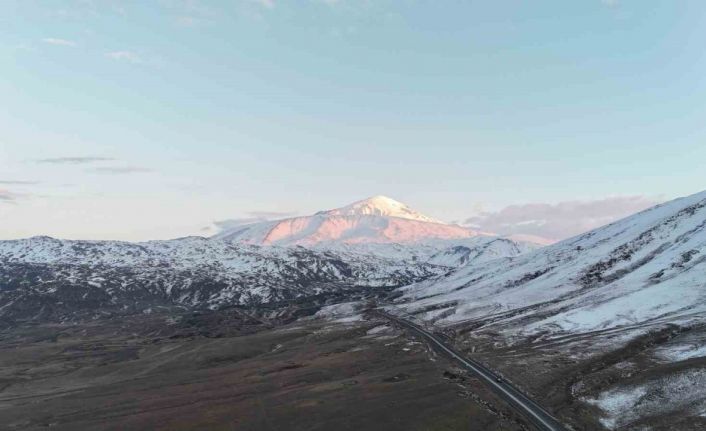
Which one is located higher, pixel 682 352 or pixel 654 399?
pixel 654 399

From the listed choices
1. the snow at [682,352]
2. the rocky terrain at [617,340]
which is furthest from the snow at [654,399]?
the snow at [682,352]

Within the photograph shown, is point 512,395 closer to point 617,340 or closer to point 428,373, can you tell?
point 428,373

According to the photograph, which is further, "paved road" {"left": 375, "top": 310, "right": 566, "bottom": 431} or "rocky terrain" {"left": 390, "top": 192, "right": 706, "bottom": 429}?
"rocky terrain" {"left": 390, "top": 192, "right": 706, "bottom": 429}

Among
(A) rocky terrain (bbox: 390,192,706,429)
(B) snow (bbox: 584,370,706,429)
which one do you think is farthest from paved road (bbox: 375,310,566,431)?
(B) snow (bbox: 584,370,706,429)

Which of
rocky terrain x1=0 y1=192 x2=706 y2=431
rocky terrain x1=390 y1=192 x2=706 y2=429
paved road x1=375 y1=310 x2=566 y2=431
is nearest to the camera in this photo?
paved road x1=375 y1=310 x2=566 y2=431

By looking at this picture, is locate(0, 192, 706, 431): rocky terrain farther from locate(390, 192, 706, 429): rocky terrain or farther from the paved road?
the paved road

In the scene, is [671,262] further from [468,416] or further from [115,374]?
[115,374]

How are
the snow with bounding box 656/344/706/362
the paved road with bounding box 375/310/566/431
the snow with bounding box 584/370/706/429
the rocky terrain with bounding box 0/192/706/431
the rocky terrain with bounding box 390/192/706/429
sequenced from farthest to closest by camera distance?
1. the snow with bounding box 656/344/706/362
2. the rocky terrain with bounding box 0/192/706/431
3. the rocky terrain with bounding box 390/192/706/429
4. the paved road with bounding box 375/310/566/431
5. the snow with bounding box 584/370/706/429

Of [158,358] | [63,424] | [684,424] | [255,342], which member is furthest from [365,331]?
[684,424]

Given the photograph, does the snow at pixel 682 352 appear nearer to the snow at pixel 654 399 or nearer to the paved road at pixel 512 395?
the snow at pixel 654 399

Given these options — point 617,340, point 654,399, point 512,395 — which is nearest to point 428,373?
point 512,395

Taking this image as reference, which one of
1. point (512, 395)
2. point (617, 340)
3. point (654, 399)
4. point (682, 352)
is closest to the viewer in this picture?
point (654, 399)
